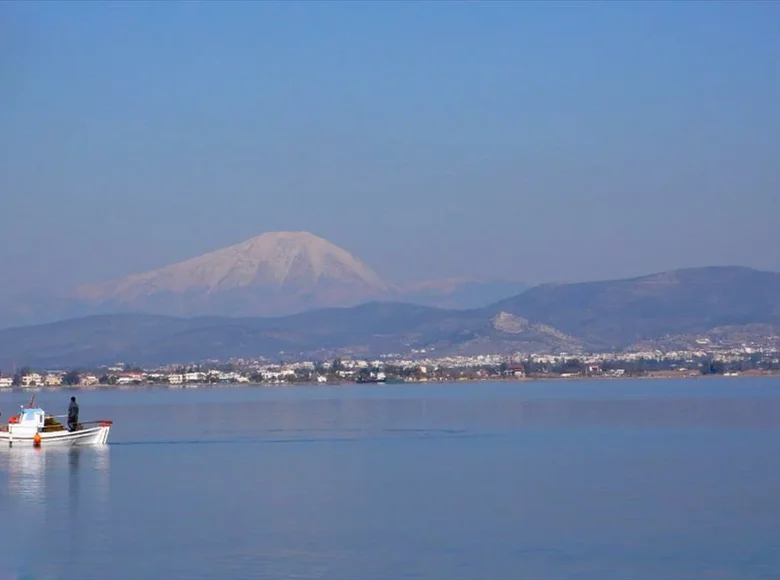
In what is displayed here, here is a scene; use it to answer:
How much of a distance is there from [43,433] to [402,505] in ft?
79.7

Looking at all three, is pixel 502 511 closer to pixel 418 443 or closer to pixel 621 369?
pixel 418 443

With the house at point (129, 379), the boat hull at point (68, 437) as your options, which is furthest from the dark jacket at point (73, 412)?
the house at point (129, 379)

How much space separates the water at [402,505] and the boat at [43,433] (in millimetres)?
732

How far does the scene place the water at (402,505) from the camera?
914 inches

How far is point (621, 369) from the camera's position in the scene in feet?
588

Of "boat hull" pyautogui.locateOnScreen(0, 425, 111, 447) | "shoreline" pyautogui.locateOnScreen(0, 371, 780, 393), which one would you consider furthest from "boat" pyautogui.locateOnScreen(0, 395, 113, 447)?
"shoreline" pyautogui.locateOnScreen(0, 371, 780, 393)

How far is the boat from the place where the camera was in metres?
51.2

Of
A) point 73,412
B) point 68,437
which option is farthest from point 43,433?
point 73,412

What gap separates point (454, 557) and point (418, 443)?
2595 cm

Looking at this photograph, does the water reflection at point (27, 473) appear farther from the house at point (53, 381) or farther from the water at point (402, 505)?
the house at point (53, 381)

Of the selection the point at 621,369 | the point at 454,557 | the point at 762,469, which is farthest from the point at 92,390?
the point at 454,557

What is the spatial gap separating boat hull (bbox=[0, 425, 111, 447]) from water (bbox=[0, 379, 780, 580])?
61 centimetres

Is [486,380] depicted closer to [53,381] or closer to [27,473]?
[53,381]

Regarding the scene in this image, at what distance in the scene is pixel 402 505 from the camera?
30.8m
